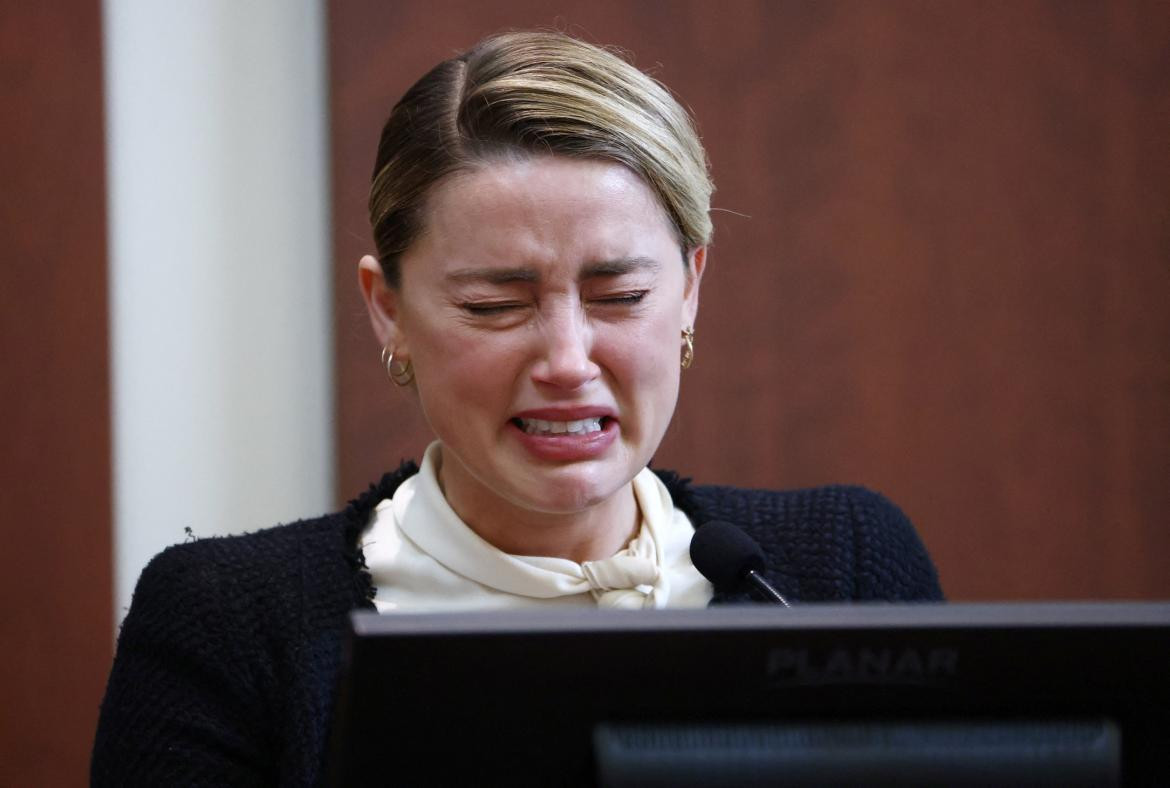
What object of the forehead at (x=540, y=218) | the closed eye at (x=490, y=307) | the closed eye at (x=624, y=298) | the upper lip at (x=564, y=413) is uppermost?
the forehead at (x=540, y=218)

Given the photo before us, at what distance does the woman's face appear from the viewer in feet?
4.42

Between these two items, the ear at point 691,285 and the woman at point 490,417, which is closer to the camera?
the woman at point 490,417

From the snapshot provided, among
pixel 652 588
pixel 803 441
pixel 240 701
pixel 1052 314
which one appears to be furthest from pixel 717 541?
pixel 1052 314

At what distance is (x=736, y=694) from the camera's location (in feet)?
2.21

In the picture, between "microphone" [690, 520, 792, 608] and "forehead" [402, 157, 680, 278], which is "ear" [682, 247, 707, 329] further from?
"microphone" [690, 520, 792, 608]

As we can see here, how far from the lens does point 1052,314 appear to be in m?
2.41

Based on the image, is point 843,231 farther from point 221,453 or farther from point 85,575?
point 85,575

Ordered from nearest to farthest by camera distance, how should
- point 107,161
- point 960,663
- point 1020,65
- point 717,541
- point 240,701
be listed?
point 960,663 < point 717,541 < point 240,701 < point 107,161 < point 1020,65

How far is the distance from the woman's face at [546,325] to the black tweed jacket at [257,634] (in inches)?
8.1

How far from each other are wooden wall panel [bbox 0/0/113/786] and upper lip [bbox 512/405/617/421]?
1050mm

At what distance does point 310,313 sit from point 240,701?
1.23 metres

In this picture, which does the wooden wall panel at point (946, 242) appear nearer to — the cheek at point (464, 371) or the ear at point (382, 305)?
the ear at point (382, 305)

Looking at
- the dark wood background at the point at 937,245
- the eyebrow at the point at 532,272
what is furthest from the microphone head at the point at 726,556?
the dark wood background at the point at 937,245

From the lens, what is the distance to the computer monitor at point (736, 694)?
67 centimetres
